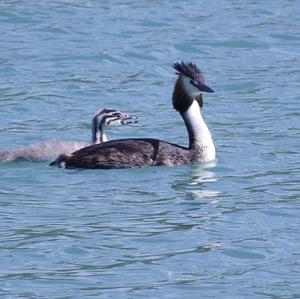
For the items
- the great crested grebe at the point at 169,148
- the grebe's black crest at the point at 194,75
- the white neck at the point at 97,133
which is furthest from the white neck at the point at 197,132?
the white neck at the point at 97,133

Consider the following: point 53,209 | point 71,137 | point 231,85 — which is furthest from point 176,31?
point 53,209

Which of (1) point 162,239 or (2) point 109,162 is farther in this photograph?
(2) point 109,162

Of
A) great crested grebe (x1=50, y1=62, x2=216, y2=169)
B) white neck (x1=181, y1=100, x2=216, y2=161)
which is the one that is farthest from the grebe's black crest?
white neck (x1=181, y1=100, x2=216, y2=161)

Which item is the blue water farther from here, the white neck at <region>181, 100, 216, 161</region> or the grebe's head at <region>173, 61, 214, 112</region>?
the grebe's head at <region>173, 61, 214, 112</region>

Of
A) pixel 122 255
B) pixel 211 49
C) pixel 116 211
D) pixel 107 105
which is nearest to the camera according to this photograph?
pixel 122 255

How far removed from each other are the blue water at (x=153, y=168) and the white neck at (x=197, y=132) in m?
0.22

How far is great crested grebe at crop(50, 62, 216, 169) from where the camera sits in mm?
16109

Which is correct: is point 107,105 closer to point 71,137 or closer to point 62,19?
point 71,137

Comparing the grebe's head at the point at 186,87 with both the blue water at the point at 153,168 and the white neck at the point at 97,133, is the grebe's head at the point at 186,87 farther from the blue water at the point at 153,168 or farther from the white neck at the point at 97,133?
the white neck at the point at 97,133

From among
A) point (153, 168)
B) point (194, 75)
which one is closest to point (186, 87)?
point (194, 75)

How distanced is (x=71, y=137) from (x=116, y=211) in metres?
3.73

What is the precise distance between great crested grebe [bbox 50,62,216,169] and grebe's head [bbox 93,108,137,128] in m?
0.57

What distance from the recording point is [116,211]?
46.8 ft

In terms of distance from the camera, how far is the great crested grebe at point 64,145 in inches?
639
